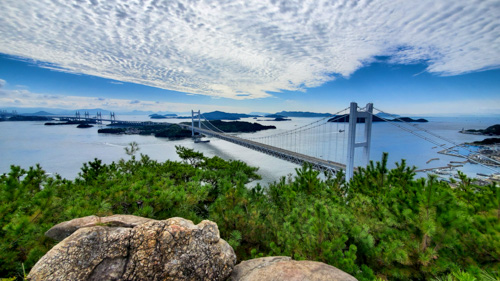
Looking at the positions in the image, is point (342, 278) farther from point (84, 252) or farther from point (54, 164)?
point (54, 164)

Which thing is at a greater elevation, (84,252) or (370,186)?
(84,252)

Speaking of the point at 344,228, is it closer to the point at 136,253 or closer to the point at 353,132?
the point at 136,253

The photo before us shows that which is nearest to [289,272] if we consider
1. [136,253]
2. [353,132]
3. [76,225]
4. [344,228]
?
[344,228]

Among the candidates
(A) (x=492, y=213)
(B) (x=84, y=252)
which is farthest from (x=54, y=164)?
(A) (x=492, y=213)

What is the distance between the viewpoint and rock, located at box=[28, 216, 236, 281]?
1.83 m

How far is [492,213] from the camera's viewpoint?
286 cm

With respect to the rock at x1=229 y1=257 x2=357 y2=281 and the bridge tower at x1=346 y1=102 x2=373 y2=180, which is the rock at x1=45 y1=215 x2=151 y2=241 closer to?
the rock at x1=229 y1=257 x2=357 y2=281

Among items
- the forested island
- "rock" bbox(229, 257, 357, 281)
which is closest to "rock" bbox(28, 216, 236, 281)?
"rock" bbox(229, 257, 357, 281)

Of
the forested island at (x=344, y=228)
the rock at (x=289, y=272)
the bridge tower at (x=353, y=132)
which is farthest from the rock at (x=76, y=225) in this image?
the bridge tower at (x=353, y=132)

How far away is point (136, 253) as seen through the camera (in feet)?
6.65

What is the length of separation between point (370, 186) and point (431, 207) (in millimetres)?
3356

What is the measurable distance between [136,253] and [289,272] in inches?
64.0

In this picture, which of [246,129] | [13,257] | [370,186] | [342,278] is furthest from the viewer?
[246,129]

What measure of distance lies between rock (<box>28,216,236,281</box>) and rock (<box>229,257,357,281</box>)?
0.21m
